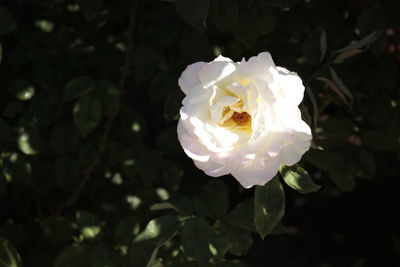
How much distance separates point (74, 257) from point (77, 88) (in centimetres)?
39

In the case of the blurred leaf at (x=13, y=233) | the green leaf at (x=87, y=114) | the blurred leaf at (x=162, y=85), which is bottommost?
the blurred leaf at (x=13, y=233)

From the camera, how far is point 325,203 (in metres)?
2.66

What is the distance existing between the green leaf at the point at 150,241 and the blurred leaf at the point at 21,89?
1.74 ft

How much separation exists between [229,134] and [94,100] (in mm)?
553

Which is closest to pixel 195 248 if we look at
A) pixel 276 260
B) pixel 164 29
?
pixel 164 29

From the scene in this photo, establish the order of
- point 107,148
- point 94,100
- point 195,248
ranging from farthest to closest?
point 107,148 → point 94,100 → point 195,248

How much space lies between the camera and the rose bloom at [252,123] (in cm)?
85

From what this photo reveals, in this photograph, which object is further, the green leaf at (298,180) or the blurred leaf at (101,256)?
the blurred leaf at (101,256)

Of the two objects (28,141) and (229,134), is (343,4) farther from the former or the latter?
(28,141)

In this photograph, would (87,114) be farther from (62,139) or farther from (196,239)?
(196,239)

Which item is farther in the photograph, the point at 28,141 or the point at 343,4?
the point at 343,4

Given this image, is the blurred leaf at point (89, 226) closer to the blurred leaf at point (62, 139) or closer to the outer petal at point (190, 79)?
→ the blurred leaf at point (62, 139)

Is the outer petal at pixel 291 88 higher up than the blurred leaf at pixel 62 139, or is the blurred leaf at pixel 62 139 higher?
the outer petal at pixel 291 88

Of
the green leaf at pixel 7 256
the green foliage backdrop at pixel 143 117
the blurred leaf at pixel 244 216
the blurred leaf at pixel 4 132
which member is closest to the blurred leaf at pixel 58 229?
the green foliage backdrop at pixel 143 117
